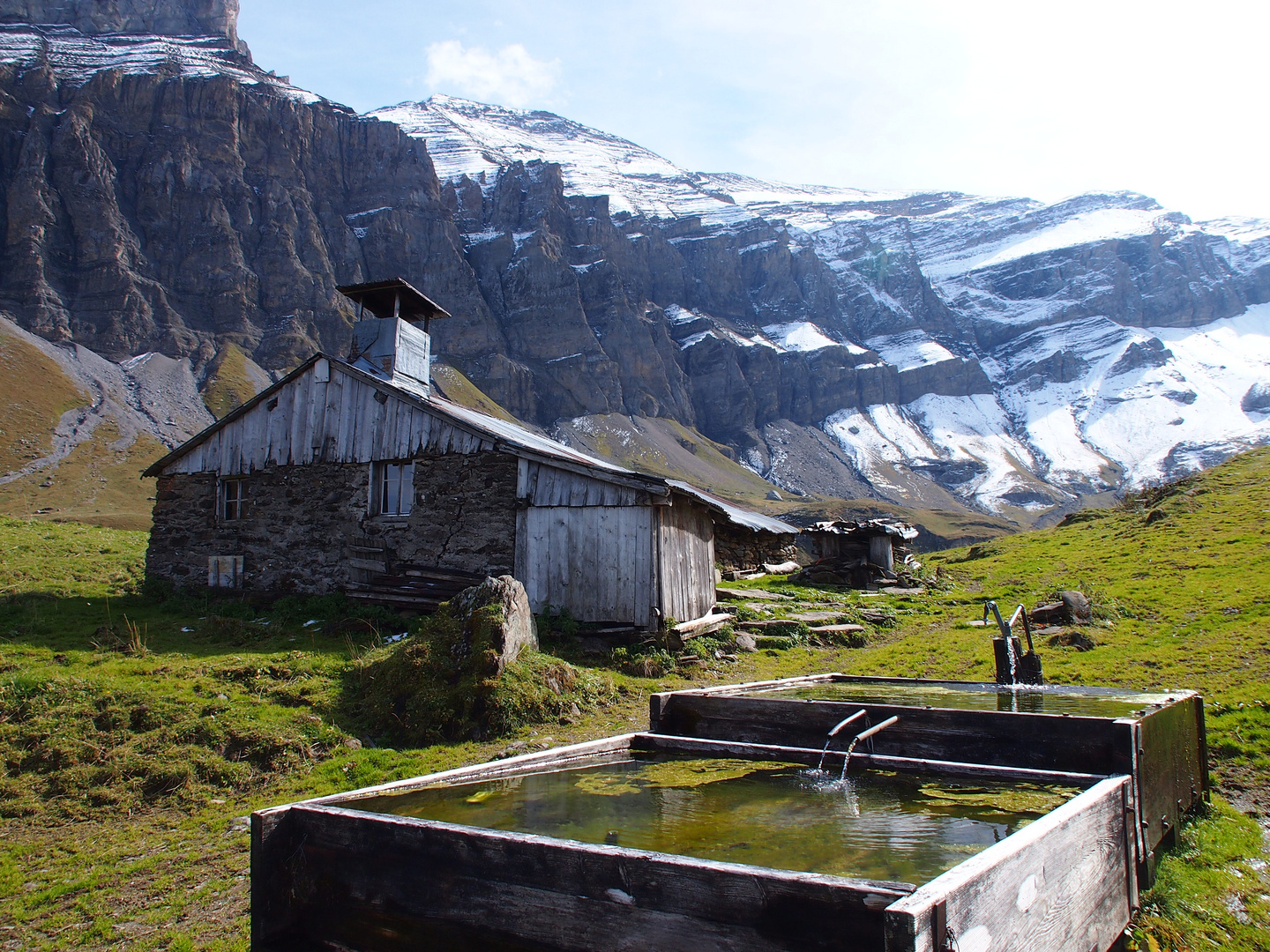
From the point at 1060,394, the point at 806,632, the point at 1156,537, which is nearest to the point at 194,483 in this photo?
the point at 806,632

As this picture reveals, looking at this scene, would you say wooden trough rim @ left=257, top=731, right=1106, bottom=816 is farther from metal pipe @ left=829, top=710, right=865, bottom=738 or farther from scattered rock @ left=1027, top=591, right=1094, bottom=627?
scattered rock @ left=1027, top=591, right=1094, bottom=627

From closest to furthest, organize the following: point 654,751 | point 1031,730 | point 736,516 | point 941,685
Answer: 1. point 1031,730
2. point 654,751
3. point 941,685
4. point 736,516

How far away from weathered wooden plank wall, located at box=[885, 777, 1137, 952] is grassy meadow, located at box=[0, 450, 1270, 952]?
584 mm

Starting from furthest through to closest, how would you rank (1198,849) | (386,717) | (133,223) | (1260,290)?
(1260,290) → (133,223) → (386,717) → (1198,849)

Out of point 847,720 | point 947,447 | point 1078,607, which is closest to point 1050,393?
point 947,447

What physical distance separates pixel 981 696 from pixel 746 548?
73.0 feet

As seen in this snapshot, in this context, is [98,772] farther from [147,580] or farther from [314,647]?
[147,580]

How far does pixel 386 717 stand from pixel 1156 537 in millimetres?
21109

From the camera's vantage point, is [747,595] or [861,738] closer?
[861,738]

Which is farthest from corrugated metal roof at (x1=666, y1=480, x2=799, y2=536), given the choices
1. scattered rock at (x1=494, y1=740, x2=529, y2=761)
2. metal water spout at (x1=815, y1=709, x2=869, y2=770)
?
metal water spout at (x1=815, y1=709, x2=869, y2=770)

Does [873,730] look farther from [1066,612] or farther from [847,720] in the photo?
[1066,612]

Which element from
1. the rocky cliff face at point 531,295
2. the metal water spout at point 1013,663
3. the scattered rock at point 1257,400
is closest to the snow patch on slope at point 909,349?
the rocky cliff face at point 531,295

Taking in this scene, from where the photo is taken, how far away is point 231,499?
18094 millimetres

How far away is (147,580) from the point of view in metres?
18.1
